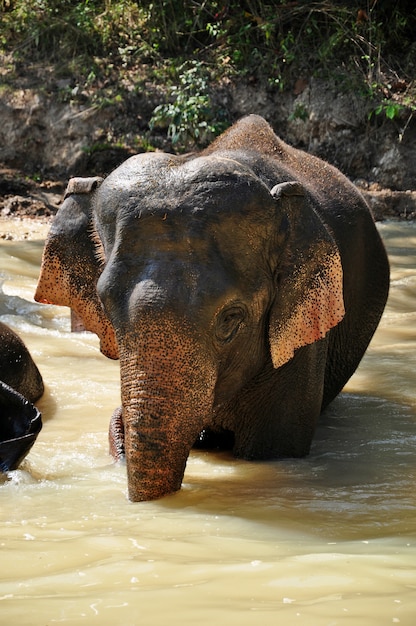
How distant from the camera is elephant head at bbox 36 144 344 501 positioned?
402 centimetres

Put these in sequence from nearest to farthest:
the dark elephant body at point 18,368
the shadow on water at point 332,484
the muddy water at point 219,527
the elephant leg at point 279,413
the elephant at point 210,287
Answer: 1. the muddy water at point 219,527
2. the shadow on water at point 332,484
3. the elephant at point 210,287
4. the elephant leg at point 279,413
5. the dark elephant body at point 18,368

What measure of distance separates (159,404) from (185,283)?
46cm

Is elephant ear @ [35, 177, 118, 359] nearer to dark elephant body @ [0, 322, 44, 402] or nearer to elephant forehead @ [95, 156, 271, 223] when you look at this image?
elephant forehead @ [95, 156, 271, 223]

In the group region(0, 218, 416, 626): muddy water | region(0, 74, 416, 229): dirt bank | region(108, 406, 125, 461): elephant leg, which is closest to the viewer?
region(0, 218, 416, 626): muddy water

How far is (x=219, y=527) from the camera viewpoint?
12.3 ft

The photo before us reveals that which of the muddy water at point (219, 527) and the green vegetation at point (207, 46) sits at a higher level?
the muddy water at point (219, 527)

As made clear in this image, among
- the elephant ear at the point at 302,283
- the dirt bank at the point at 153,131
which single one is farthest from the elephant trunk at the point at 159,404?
the dirt bank at the point at 153,131

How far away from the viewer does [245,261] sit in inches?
174

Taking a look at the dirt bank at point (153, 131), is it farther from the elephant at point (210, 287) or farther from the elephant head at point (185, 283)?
the elephant head at point (185, 283)

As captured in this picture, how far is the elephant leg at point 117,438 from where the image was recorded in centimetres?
489

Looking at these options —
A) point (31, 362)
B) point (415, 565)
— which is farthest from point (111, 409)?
point (415, 565)

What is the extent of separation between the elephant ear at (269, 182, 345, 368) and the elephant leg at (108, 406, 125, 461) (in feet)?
2.60

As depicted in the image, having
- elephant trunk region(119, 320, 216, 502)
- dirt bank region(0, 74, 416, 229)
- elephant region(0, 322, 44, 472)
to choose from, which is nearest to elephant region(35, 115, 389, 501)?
elephant trunk region(119, 320, 216, 502)

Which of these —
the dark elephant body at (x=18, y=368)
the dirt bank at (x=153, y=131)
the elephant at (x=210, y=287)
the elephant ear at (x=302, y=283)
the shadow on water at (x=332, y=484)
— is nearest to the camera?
the shadow on water at (x=332, y=484)
